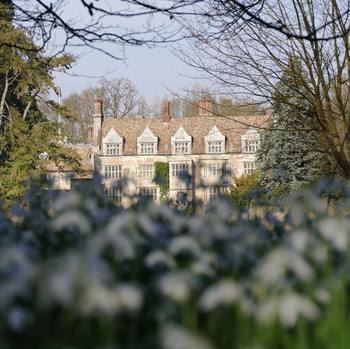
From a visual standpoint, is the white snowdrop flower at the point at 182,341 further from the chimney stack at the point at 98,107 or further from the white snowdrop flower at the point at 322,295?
the chimney stack at the point at 98,107

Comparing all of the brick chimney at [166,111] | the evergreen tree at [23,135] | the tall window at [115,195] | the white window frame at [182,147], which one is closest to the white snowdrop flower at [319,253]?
the tall window at [115,195]

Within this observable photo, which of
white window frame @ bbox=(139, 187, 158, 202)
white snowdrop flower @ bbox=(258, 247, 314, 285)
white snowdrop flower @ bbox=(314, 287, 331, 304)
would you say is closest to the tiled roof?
white window frame @ bbox=(139, 187, 158, 202)

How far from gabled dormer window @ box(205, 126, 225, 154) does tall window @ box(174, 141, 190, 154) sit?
4.40ft

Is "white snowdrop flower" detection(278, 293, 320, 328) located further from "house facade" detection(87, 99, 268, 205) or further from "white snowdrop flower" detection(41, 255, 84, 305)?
"house facade" detection(87, 99, 268, 205)

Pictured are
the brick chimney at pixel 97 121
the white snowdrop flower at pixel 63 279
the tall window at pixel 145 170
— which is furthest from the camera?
the brick chimney at pixel 97 121

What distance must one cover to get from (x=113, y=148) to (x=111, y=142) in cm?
45

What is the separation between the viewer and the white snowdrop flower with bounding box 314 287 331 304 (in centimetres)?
245

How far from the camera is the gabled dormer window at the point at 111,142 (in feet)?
156

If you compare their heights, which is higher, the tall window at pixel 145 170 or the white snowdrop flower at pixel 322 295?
the tall window at pixel 145 170

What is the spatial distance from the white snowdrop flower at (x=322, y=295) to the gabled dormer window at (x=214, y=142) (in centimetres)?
4513

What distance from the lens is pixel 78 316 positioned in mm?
2275

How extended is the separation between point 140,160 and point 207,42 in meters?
35.8

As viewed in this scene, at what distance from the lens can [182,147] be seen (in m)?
47.7

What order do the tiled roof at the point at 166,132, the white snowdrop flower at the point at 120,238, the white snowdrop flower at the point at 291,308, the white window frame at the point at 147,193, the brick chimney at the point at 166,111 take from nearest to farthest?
the white snowdrop flower at the point at 291,308 → the white snowdrop flower at the point at 120,238 → the white window frame at the point at 147,193 → the tiled roof at the point at 166,132 → the brick chimney at the point at 166,111
